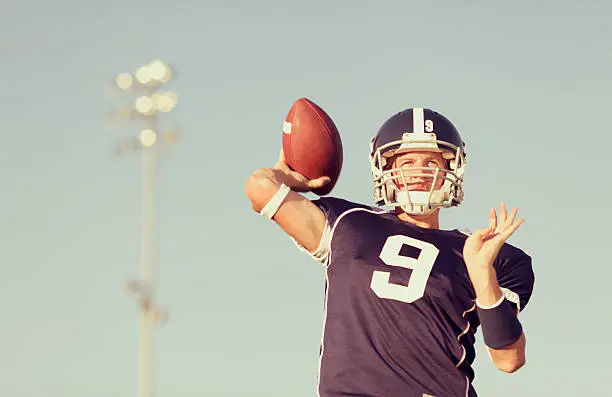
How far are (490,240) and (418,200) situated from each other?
0.60 meters

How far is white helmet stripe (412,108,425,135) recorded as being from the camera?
703 cm

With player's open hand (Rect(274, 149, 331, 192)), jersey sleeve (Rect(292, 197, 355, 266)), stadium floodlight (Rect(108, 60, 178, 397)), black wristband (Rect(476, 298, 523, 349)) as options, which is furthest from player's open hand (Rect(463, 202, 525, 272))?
stadium floodlight (Rect(108, 60, 178, 397))

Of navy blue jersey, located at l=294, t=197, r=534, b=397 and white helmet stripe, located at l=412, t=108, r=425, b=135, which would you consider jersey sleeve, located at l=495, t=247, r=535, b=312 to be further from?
white helmet stripe, located at l=412, t=108, r=425, b=135

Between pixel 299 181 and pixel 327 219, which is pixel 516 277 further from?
pixel 299 181

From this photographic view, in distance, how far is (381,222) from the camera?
685 cm

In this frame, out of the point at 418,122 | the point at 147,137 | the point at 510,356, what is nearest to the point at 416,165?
the point at 418,122

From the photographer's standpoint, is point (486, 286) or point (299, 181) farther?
point (299, 181)

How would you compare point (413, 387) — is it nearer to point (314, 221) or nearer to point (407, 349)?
point (407, 349)

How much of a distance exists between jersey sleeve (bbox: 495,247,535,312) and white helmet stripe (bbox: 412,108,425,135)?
859 millimetres

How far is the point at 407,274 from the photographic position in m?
6.60

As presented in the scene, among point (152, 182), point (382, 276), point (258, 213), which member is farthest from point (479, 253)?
point (152, 182)

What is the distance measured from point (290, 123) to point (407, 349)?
155 cm

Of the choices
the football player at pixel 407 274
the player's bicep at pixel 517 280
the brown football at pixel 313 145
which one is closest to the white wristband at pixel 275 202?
the football player at pixel 407 274

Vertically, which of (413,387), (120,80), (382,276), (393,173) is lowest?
(413,387)
